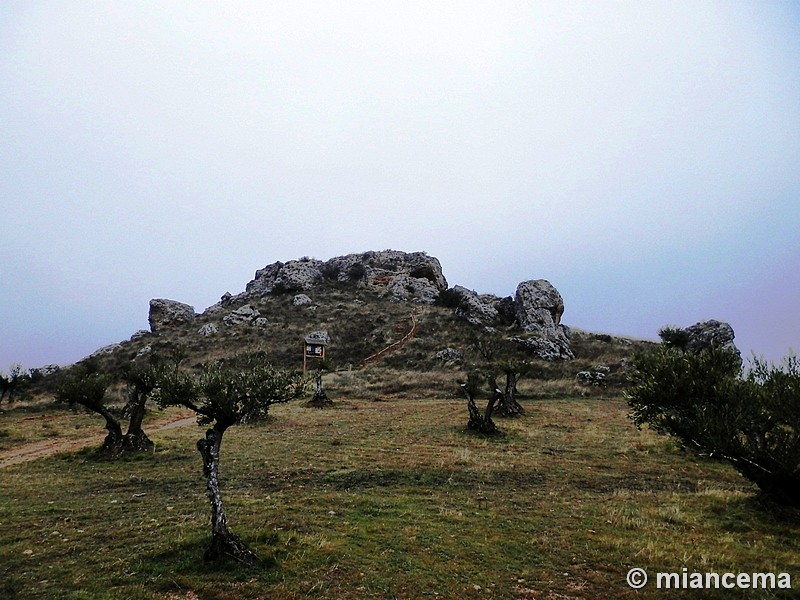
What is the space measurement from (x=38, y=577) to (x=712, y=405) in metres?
17.8

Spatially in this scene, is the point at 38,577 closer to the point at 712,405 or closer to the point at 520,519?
the point at 520,519

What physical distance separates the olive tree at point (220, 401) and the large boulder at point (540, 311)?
185 feet

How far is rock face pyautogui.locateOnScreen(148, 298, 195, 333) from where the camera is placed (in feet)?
335

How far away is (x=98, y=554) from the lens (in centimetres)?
1096

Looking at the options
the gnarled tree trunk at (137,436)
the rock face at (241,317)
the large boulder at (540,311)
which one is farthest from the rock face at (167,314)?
the gnarled tree trunk at (137,436)

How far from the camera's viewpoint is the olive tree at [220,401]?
1032 cm

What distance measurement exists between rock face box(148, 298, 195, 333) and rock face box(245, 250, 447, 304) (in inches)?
703

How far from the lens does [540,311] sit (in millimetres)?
75750

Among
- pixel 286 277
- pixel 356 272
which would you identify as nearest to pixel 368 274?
pixel 356 272

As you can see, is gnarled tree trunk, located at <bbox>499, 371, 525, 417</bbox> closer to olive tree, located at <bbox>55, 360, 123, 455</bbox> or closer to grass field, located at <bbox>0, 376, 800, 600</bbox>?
grass field, located at <bbox>0, 376, 800, 600</bbox>

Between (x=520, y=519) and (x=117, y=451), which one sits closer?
(x=520, y=519)

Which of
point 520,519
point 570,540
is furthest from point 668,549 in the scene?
point 520,519

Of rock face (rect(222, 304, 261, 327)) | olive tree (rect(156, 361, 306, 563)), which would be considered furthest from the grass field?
rock face (rect(222, 304, 261, 327))

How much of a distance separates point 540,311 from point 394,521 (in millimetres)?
67111
